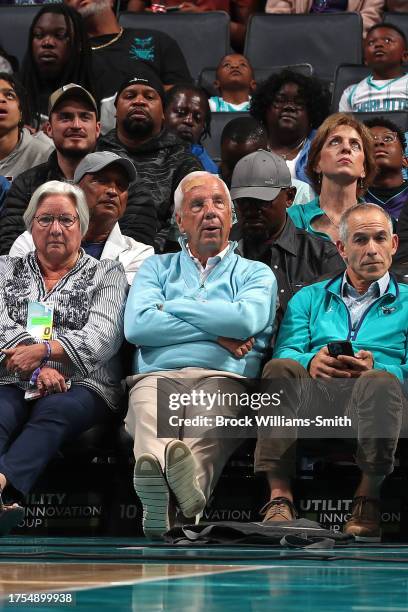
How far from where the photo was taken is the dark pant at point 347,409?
3.65m

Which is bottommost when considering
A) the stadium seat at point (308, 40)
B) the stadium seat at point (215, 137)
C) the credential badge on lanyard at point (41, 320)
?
the credential badge on lanyard at point (41, 320)

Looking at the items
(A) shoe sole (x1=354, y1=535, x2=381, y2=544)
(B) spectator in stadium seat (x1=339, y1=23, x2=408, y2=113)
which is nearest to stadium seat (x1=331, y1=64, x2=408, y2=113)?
(B) spectator in stadium seat (x1=339, y1=23, x2=408, y2=113)

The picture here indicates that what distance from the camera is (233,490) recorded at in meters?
3.98

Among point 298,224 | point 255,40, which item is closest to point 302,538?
point 298,224

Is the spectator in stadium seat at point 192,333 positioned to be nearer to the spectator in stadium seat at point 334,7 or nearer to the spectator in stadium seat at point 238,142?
the spectator in stadium seat at point 238,142

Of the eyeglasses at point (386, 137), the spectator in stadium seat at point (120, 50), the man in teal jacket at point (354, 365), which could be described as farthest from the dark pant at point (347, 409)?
the spectator in stadium seat at point (120, 50)

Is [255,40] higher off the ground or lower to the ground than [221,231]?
higher

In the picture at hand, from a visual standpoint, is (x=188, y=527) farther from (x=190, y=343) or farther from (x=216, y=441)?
(x=190, y=343)

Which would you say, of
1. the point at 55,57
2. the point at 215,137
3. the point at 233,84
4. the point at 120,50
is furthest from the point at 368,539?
the point at 120,50

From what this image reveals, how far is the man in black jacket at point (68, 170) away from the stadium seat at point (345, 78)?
1950 millimetres

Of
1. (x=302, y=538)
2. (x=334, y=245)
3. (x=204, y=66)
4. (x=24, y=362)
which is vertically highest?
(x=204, y=66)

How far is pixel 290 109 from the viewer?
20.4 feet

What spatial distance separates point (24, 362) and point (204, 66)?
4093mm

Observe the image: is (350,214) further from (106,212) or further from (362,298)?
(106,212)
